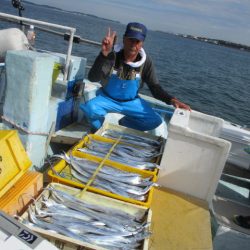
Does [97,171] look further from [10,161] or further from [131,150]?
[10,161]

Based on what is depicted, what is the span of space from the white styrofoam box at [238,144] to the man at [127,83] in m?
2.12

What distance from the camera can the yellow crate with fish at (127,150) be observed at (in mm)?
4117

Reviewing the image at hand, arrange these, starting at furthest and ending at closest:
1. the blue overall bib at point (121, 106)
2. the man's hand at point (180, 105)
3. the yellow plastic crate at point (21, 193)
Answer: the blue overall bib at point (121, 106) → the man's hand at point (180, 105) → the yellow plastic crate at point (21, 193)

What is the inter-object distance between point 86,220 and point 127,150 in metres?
1.45

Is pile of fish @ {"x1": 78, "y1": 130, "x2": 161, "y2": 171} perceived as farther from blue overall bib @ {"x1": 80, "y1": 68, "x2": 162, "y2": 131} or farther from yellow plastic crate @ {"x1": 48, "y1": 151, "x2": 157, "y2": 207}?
blue overall bib @ {"x1": 80, "y1": 68, "x2": 162, "y2": 131}

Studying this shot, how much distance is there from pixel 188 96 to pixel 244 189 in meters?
15.9

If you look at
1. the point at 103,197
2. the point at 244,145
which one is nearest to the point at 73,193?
the point at 103,197

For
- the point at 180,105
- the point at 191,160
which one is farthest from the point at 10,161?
the point at 180,105

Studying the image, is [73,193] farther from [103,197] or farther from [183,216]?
[183,216]

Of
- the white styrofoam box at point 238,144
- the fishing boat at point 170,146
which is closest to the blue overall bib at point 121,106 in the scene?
the fishing boat at point 170,146

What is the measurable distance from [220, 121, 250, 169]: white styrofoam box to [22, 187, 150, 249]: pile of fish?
14.7 ft

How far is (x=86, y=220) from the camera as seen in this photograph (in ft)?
10.00

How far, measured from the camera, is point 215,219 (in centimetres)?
454

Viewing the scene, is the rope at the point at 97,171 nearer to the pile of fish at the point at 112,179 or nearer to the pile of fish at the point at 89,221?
the pile of fish at the point at 112,179
